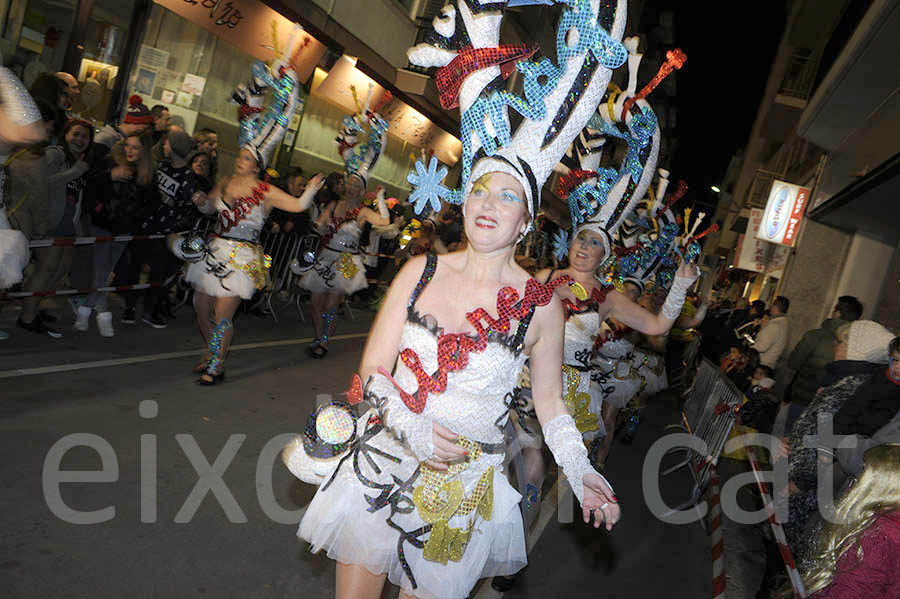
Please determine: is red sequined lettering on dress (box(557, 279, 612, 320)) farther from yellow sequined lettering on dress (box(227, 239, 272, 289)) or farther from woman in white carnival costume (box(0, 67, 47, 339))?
woman in white carnival costume (box(0, 67, 47, 339))

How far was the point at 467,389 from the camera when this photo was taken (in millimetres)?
2818

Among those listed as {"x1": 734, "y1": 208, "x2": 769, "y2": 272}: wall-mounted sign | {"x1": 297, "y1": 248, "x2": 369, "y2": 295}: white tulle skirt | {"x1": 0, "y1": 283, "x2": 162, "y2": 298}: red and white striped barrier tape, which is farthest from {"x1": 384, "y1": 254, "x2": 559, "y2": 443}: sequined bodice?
{"x1": 734, "y1": 208, "x2": 769, "y2": 272}: wall-mounted sign

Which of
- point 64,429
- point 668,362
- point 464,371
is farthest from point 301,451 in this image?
point 668,362

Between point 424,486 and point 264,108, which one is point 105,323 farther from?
point 424,486

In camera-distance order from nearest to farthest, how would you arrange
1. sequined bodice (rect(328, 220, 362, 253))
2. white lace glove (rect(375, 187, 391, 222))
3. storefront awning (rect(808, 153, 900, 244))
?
storefront awning (rect(808, 153, 900, 244)) < white lace glove (rect(375, 187, 391, 222)) < sequined bodice (rect(328, 220, 362, 253))

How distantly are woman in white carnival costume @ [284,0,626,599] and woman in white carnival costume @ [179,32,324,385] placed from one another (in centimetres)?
388

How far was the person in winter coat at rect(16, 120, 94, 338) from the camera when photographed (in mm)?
6855

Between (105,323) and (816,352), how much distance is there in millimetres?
7815

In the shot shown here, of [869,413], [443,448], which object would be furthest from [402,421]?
[869,413]

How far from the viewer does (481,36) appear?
3.20 m

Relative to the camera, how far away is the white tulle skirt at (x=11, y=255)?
4203 millimetres

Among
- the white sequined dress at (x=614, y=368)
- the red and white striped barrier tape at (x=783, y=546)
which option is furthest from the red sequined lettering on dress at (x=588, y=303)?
the red and white striped barrier tape at (x=783, y=546)

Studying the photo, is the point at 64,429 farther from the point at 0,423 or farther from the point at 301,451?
the point at 301,451

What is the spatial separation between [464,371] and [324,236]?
22.7 feet
